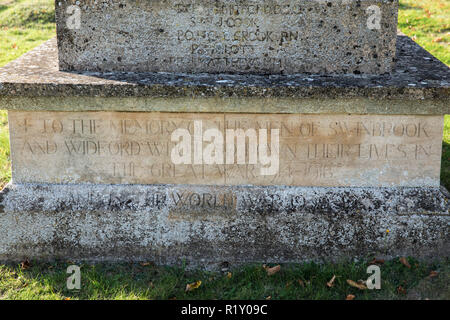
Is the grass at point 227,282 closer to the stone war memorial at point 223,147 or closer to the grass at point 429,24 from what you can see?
the stone war memorial at point 223,147

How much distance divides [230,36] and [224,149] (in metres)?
0.79

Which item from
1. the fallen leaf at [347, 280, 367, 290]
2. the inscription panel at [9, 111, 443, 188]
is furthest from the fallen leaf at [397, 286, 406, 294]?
the inscription panel at [9, 111, 443, 188]

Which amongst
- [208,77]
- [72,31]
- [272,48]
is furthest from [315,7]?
[72,31]

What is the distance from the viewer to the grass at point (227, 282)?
126 inches

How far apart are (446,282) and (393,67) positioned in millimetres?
1520

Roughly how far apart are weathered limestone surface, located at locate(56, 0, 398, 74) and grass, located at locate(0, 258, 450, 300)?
4.52 ft

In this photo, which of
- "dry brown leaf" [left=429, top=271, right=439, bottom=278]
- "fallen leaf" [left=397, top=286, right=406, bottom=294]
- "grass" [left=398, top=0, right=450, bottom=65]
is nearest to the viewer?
"fallen leaf" [left=397, top=286, right=406, bottom=294]

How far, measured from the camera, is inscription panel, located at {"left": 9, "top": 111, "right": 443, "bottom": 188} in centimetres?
351

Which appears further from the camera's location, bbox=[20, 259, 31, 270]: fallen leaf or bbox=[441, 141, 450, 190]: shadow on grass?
bbox=[441, 141, 450, 190]: shadow on grass

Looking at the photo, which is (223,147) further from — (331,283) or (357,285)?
(357,285)

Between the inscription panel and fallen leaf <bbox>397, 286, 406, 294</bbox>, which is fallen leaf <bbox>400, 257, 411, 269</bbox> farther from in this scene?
the inscription panel

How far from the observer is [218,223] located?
353 centimetres
